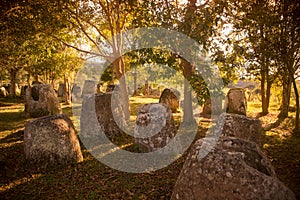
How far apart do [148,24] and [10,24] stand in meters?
7.06

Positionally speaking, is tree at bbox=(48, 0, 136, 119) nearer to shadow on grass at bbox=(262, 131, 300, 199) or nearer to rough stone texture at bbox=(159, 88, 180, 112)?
rough stone texture at bbox=(159, 88, 180, 112)

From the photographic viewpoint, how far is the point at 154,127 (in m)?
9.70

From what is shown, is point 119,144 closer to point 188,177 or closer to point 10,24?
point 188,177

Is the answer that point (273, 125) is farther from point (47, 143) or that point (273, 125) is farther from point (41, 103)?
point (41, 103)

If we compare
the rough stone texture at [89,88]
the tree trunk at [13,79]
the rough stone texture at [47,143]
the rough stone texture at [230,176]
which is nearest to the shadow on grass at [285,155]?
the rough stone texture at [230,176]

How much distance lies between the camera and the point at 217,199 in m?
4.07

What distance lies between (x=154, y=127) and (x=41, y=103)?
1250cm

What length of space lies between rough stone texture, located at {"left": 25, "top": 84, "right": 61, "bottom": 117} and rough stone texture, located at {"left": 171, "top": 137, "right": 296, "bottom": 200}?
634 inches

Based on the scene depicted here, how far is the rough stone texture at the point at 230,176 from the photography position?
3.89 meters

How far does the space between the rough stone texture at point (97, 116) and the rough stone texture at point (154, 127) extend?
104 inches

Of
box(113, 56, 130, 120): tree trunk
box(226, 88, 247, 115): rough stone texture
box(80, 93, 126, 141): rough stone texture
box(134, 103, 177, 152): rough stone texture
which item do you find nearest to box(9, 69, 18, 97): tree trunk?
box(113, 56, 130, 120): tree trunk

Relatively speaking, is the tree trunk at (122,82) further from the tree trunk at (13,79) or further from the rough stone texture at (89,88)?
the tree trunk at (13,79)

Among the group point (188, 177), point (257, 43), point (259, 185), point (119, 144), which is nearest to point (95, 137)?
point (119, 144)

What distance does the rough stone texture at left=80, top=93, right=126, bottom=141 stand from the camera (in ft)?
38.9
